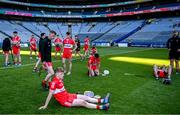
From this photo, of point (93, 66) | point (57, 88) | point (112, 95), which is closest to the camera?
point (57, 88)

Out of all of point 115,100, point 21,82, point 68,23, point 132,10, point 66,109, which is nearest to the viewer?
point 66,109

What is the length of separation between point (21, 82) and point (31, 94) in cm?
259

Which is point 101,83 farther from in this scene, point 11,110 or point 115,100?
point 11,110

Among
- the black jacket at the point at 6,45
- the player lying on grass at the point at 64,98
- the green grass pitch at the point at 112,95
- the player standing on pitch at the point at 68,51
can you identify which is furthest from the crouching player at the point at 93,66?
the black jacket at the point at 6,45

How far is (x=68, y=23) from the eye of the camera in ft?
254

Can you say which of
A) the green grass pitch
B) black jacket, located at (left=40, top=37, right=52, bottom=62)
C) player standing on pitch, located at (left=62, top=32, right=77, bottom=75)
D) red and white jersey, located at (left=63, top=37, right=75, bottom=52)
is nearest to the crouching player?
the green grass pitch

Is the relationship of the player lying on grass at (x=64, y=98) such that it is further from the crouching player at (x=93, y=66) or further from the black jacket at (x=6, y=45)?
the black jacket at (x=6, y=45)

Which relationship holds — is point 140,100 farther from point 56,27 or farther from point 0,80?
point 56,27

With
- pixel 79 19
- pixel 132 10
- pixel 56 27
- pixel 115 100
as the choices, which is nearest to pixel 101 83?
pixel 115 100

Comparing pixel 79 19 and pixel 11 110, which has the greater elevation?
pixel 79 19

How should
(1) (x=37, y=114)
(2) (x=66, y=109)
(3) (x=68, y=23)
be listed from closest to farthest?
(1) (x=37, y=114) → (2) (x=66, y=109) → (3) (x=68, y=23)

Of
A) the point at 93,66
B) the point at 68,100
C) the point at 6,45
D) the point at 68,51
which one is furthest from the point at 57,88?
the point at 6,45

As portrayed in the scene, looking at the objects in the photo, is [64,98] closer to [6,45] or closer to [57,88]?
[57,88]

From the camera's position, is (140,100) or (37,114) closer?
(37,114)
